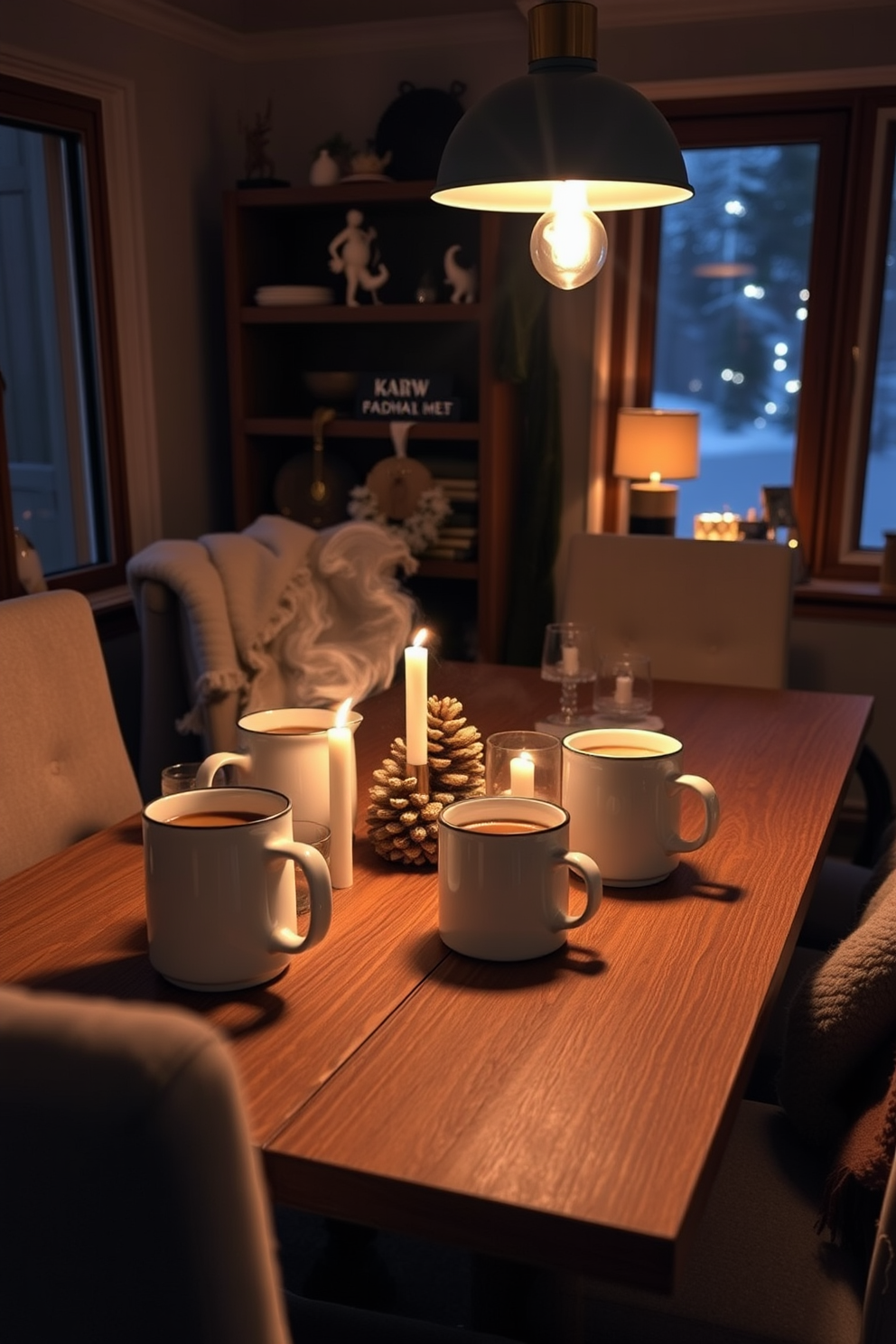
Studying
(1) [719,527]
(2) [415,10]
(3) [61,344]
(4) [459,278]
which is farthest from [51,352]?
(1) [719,527]

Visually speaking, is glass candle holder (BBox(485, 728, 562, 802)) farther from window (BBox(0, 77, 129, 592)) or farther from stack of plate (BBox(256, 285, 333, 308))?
stack of plate (BBox(256, 285, 333, 308))

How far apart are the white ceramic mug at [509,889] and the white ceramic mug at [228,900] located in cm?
13

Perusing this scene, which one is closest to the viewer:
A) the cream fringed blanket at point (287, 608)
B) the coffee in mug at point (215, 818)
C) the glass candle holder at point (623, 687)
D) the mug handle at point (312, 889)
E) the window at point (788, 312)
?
the mug handle at point (312, 889)

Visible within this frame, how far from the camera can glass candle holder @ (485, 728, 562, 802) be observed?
137cm

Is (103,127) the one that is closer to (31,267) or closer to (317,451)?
(31,267)

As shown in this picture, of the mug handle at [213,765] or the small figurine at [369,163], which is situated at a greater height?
the small figurine at [369,163]

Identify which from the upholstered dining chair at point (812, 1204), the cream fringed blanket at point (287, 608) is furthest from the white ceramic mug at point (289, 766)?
the cream fringed blanket at point (287, 608)

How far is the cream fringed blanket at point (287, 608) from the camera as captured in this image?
9.34ft

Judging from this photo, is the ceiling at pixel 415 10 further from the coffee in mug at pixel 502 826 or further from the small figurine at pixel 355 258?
the coffee in mug at pixel 502 826

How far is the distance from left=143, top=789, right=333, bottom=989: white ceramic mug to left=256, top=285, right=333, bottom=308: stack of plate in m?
3.09

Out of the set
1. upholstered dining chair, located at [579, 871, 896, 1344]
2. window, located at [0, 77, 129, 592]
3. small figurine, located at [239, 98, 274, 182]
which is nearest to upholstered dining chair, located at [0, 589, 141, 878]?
upholstered dining chair, located at [579, 871, 896, 1344]

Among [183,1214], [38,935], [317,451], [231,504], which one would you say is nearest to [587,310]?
[317,451]

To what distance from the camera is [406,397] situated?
384 centimetres

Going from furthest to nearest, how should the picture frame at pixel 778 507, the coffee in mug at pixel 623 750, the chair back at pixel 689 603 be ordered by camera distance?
the picture frame at pixel 778 507, the chair back at pixel 689 603, the coffee in mug at pixel 623 750
